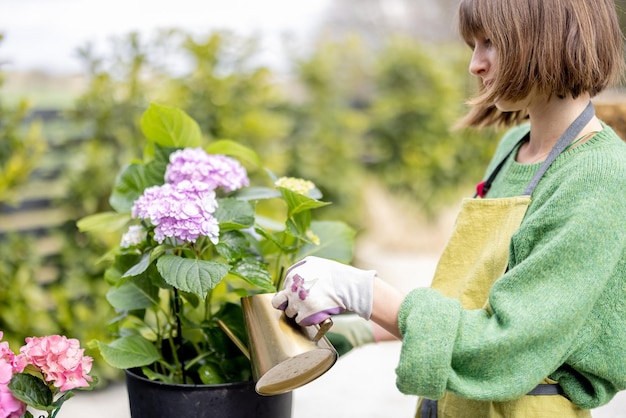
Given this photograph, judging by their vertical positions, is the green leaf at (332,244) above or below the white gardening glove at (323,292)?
below

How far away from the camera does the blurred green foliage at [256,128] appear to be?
242 cm

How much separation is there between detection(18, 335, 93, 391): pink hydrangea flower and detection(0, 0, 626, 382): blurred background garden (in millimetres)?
716

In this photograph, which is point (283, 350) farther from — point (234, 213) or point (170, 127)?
point (170, 127)

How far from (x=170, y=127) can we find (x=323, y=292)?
605 millimetres

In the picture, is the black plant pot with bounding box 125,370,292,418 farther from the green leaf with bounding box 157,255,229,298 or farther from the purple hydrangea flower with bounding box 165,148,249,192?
the purple hydrangea flower with bounding box 165,148,249,192

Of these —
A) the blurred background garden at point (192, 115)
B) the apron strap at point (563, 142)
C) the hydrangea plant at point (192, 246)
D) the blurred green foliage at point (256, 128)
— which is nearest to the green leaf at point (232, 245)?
the hydrangea plant at point (192, 246)

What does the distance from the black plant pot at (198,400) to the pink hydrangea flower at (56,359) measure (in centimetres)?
16

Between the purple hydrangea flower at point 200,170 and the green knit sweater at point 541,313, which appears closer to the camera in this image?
the green knit sweater at point 541,313

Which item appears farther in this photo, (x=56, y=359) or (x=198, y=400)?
(x=198, y=400)

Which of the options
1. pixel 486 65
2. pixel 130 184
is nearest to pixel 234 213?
pixel 130 184

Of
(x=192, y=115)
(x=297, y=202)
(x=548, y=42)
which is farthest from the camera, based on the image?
(x=192, y=115)

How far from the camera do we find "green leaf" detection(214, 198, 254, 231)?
123 centimetres

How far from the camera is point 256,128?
9.48 ft

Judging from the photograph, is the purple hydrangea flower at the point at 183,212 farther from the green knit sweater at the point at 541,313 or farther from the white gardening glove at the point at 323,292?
the green knit sweater at the point at 541,313
